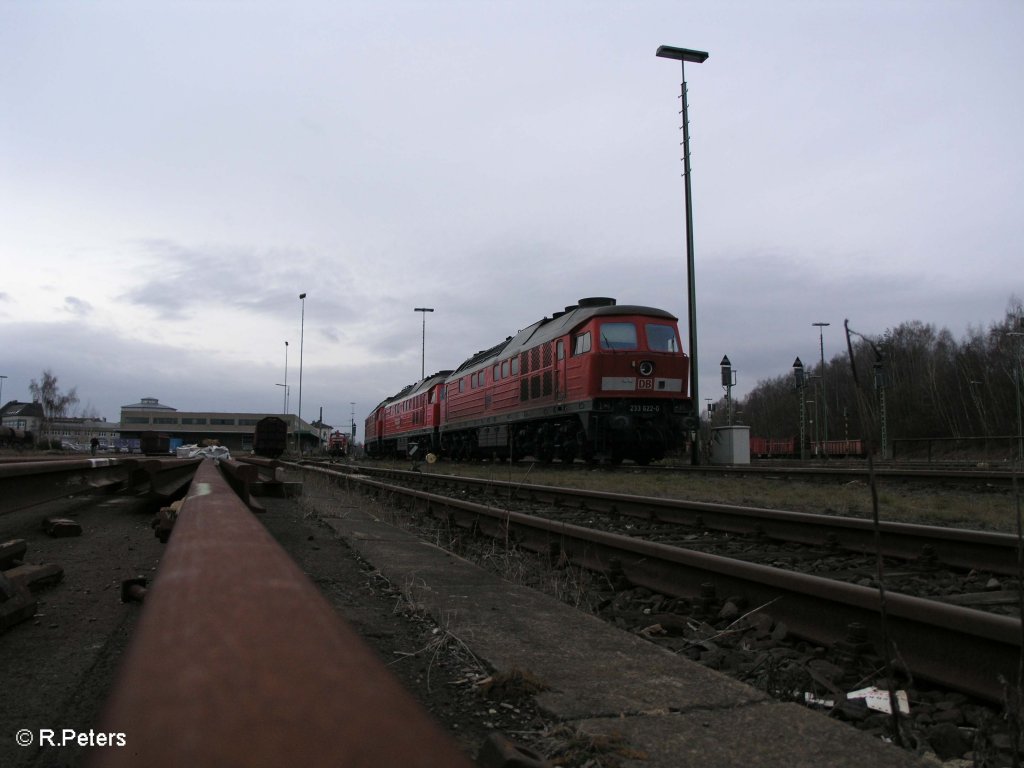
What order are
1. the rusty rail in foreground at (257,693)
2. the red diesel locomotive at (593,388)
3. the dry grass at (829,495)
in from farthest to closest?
1. the red diesel locomotive at (593,388)
2. the dry grass at (829,495)
3. the rusty rail in foreground at (257,693)

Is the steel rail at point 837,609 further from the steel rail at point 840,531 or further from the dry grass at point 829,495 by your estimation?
the dry grass at point 829,495

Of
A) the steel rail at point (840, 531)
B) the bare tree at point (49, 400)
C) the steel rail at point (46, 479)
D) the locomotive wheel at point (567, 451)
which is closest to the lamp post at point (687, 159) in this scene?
the locomotive wheel at point (567, 451)

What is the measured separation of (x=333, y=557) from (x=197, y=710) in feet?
18.7

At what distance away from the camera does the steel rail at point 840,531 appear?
4992mm

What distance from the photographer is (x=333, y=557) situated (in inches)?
237

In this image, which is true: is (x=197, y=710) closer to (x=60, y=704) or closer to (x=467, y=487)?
(x=60, y=704)

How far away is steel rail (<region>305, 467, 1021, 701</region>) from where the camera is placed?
2.71 metres

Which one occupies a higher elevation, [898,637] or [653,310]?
[653,310]

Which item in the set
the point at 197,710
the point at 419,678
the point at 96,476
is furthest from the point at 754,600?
the point at 96,476

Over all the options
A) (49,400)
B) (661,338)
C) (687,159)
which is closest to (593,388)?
(661,338)

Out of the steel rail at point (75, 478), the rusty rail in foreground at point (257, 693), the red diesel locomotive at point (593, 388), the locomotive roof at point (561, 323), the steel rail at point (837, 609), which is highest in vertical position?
the locomotive roof at point (561, 323)

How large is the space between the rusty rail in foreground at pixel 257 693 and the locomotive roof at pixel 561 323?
52.2 ft

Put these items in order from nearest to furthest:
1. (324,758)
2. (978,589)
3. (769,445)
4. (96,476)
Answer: (324,758) → (978,589) → (96,476) → (769,445)

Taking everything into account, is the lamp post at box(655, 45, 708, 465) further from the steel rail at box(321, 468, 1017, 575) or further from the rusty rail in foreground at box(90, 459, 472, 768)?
the rusty rail in foreground at box(90, 459, 472, 768)
